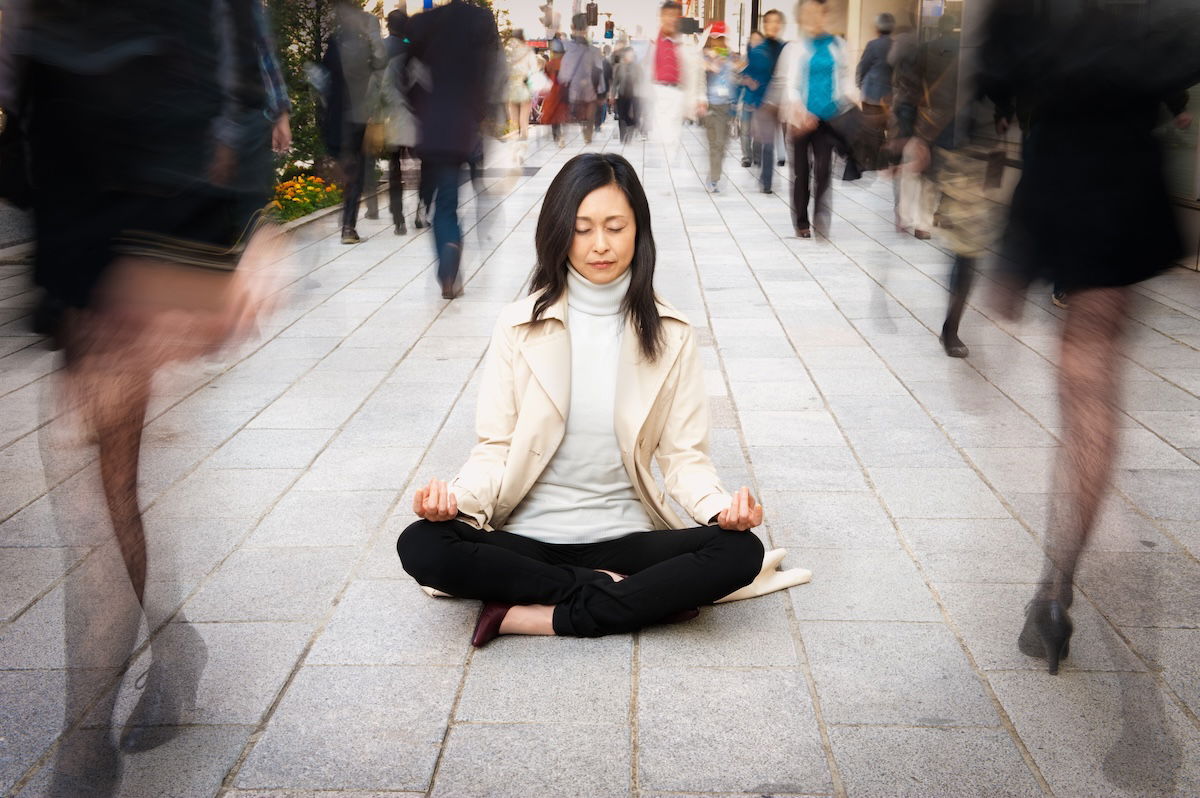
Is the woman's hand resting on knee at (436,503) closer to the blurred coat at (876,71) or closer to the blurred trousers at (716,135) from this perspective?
the blurred coat at (876,71)

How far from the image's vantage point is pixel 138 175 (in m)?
2.34

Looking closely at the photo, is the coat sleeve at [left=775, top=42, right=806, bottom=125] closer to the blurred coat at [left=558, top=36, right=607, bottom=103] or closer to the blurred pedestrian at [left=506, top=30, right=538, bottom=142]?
the blurred pedestrian at [left=506, top=30, right=538, bottom=142]

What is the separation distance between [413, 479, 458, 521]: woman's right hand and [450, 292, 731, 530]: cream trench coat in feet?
0.49

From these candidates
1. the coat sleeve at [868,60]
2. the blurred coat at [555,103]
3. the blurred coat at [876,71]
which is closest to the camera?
the blurred coat at [876,71]

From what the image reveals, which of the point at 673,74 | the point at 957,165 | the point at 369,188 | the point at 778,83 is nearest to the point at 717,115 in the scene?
the point at 778,83

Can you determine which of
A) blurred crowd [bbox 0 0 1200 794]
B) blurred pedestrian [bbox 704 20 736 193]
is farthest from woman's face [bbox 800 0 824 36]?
blurred crowd [bbox 0 0 1200 794]

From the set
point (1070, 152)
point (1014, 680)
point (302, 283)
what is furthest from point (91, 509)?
point (302, 283)

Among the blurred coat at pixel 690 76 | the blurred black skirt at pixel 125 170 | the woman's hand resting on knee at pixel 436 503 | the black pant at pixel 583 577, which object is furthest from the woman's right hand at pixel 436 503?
the blurred coat at pixel 690 76

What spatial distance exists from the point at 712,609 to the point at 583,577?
0.40m

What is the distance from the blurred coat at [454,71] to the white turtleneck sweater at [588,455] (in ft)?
15.5

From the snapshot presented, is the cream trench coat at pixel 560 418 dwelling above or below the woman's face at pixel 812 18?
below

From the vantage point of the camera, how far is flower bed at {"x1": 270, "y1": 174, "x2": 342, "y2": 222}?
40.0 ft

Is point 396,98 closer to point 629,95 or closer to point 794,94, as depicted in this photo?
point 794,94

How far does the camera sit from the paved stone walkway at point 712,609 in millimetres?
2682
